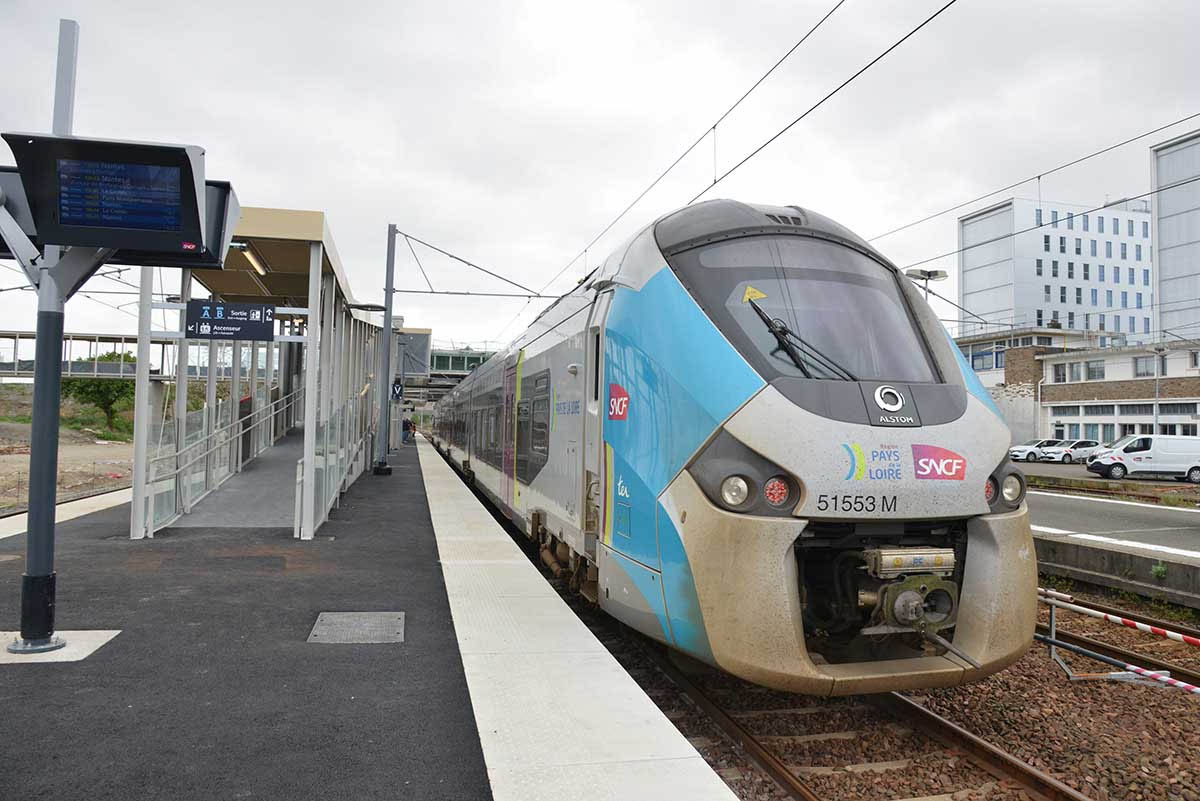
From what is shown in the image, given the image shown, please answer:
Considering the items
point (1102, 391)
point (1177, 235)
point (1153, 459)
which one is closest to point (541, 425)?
point (1153, 459)

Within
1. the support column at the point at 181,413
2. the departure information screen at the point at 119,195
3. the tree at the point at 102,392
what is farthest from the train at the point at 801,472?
the tree at the point at 102,392

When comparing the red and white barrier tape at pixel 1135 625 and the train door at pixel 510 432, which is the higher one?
the train door at pixel 510 432

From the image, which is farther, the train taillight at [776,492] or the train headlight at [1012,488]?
the train headlight at [1012,488]

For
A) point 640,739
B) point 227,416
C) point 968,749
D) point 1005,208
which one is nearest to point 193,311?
point 227,416

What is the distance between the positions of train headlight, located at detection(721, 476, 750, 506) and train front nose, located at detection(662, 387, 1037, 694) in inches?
1.5

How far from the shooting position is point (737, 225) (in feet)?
19.0

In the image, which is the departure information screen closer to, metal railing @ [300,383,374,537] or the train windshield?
the train windshield

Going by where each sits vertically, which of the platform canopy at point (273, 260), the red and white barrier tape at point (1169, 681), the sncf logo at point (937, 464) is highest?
the platform canopy at point (273, 260)

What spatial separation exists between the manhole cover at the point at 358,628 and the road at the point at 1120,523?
8.38m

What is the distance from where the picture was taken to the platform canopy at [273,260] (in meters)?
11.5

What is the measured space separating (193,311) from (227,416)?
406 cm

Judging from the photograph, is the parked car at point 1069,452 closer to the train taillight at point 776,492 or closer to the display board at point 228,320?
the display board at point 228,320

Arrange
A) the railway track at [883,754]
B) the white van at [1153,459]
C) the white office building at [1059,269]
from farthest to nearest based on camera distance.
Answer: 1. the white office building at [1059,269]
2. the white van at [1153,459]
3. the railway track at [883,754]

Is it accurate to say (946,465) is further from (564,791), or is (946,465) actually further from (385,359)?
(385,359)
